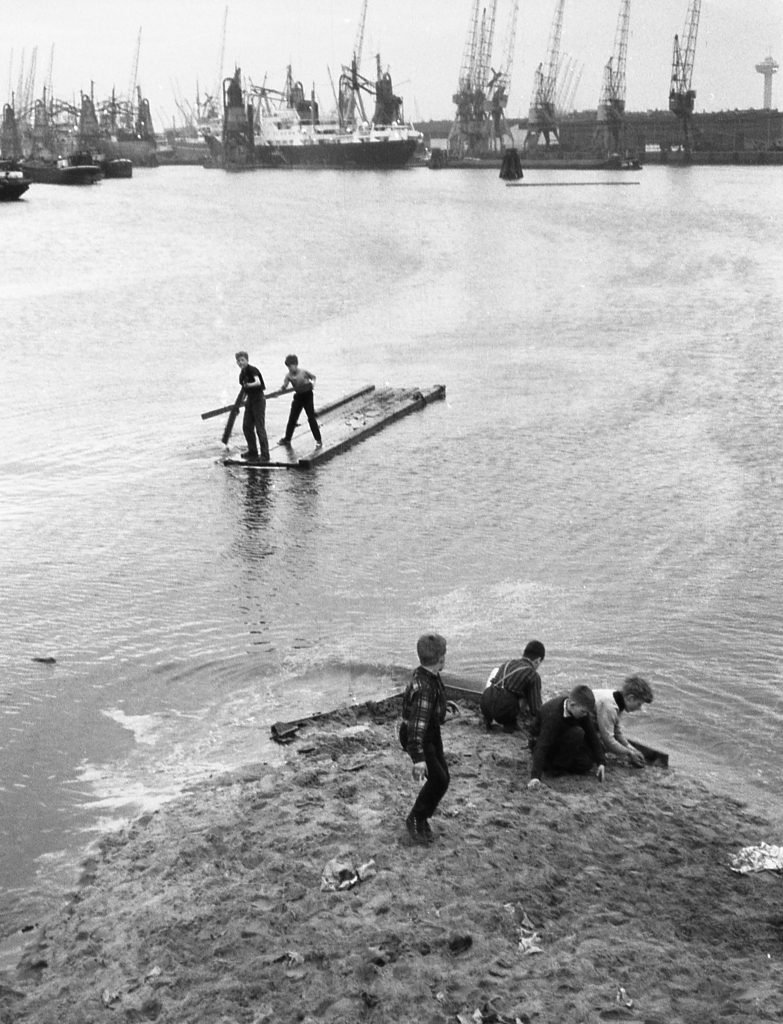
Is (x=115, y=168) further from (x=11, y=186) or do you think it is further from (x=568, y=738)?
(x=568, y=738)

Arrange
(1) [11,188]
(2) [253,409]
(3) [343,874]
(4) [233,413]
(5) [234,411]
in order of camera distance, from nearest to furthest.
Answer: (3) [343,874]
(2) [253,409]
(5) [234,411]
(4) [233,413]
(1) [11,188]

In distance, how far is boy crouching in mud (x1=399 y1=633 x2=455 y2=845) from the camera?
7.67 m

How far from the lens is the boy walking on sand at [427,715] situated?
767 cm

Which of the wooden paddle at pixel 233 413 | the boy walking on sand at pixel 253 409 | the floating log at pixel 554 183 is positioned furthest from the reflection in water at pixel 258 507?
the floating log at pixel 554 183

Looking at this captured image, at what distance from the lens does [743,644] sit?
42.7 ft

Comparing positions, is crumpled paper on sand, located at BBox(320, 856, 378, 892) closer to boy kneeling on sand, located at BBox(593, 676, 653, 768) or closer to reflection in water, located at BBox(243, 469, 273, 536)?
boy kneeling on sand, located at BBox(593, 676, 653, 768)

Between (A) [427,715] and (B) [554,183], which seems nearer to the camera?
(A) [427,715]

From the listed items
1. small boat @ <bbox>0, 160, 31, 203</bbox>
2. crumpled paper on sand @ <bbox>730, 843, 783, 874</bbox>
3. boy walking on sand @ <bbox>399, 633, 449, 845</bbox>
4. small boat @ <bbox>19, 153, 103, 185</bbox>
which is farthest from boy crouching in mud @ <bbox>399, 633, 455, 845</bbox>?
small boat @ <bbox>19, 153, 103, 185</bbox>

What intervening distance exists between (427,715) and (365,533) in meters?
9.06

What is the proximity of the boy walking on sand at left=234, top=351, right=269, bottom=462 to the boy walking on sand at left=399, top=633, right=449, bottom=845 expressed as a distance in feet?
36.4

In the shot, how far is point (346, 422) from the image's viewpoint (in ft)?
75.1

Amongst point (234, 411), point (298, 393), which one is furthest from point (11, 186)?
point (298, 393)

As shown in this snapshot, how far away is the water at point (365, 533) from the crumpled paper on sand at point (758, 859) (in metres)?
1.15

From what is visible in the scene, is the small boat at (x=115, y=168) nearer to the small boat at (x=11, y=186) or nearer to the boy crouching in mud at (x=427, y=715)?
the small boat at (x=11, y=186)
